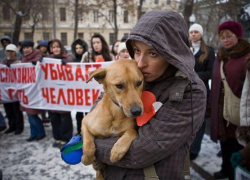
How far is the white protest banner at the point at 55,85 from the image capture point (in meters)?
Result: 5.00

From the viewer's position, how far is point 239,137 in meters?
2.62

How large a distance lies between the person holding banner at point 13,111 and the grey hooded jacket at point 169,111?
533cm

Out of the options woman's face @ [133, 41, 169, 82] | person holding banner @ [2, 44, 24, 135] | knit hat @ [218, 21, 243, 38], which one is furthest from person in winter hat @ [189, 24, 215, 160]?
person holding banner @ [2, 44, 24, 135]

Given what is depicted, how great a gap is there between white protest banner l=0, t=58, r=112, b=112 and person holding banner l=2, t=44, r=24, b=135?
1.22ft

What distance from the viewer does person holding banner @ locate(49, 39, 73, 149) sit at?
5.09 metres

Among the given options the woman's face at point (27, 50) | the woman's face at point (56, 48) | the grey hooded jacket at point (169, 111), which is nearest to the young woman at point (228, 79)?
the grey hooded jacket at point (169, 111)

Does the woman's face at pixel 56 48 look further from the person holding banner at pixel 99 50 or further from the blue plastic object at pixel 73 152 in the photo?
the blue plastic object at pixel 73 152

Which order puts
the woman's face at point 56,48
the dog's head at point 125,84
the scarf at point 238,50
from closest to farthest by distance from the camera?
the dog's head at point 125,84 < the scarf at point 238,50 < the woman's face at point 56,48

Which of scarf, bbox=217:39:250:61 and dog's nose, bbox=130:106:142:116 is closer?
dog's nose, bbox=130:106:142:116

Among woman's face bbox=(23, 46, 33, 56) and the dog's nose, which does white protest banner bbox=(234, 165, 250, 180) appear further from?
woman's face bbox=(23, 46, 33, 56)

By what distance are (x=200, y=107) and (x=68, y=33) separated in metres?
49.7

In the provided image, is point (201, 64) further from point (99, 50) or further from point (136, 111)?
point (136, 111)

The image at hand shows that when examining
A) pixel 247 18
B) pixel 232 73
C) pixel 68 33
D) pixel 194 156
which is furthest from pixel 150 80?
pixel 68 33

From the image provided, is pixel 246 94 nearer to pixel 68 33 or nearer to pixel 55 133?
pixel 55 133
